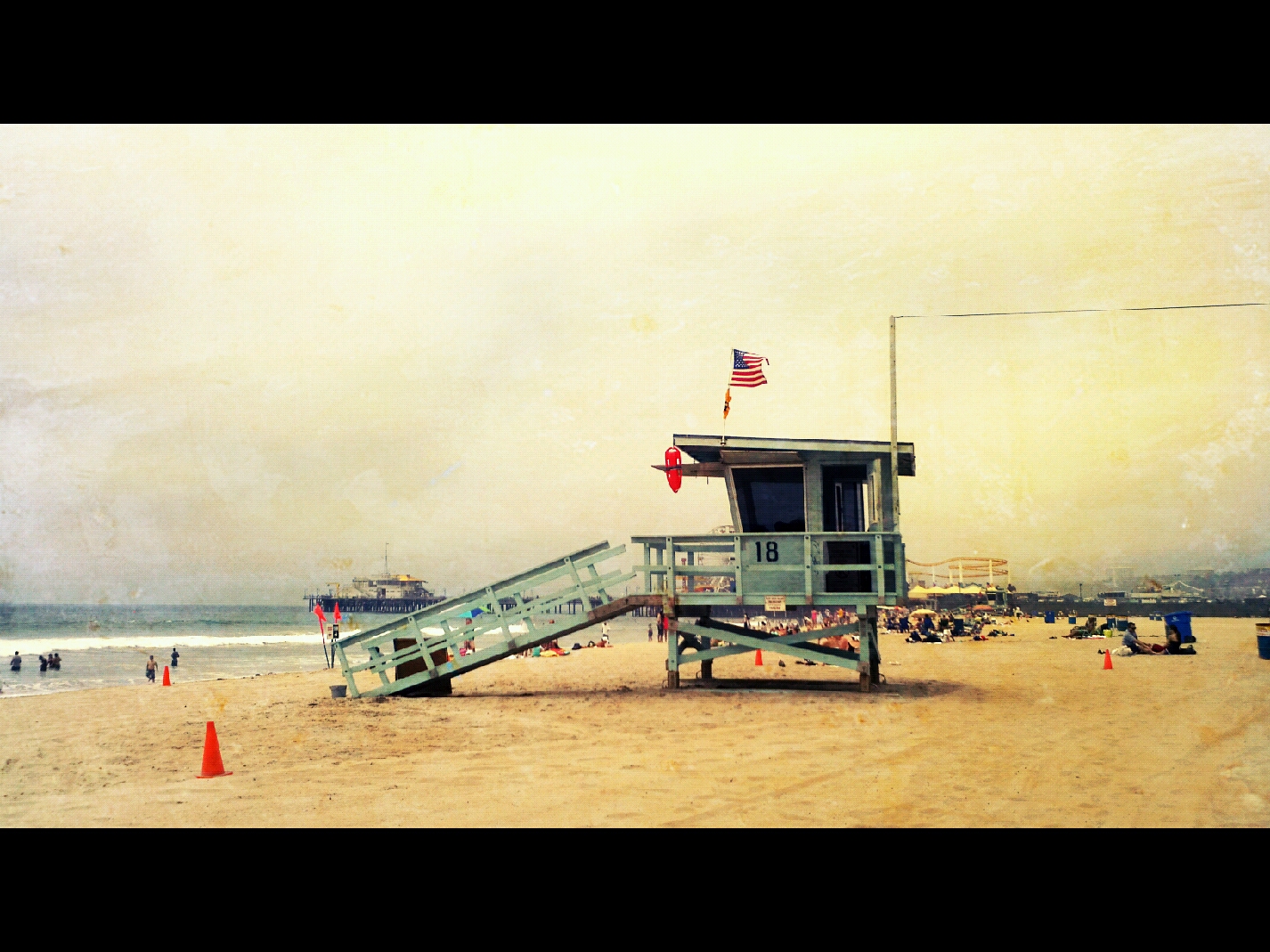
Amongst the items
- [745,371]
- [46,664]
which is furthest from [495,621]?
[46,664]

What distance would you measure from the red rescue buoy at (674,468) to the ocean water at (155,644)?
271 cm

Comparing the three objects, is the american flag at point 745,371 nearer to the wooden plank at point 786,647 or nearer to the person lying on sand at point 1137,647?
the wooden plank at point 786,647

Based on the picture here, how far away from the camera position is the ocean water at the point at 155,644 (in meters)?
27.0

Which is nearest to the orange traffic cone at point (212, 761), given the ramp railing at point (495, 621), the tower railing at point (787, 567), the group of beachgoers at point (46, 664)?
the ramp railing at point (495, 621)

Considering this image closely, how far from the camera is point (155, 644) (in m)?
42.1

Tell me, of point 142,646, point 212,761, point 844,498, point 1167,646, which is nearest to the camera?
point 212,761

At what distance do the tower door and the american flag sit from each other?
5.93 ft

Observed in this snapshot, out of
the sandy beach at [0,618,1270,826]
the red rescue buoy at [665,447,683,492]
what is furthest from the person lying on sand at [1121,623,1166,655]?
the red rescue buoy at [665,447,683,492]

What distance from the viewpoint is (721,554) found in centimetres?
1455

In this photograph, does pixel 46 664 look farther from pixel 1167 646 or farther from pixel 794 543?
pixel 1167 646

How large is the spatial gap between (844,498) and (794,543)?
1243 mm

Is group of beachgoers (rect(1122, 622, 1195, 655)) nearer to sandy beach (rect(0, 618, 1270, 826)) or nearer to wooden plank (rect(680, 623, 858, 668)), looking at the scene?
sandy beach (rect(0, 618, 1270, 826))

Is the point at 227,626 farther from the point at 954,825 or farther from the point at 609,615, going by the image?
the point at 954,825

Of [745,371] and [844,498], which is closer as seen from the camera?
[745,371]
